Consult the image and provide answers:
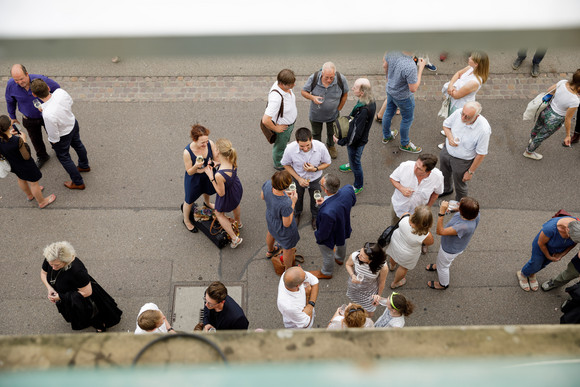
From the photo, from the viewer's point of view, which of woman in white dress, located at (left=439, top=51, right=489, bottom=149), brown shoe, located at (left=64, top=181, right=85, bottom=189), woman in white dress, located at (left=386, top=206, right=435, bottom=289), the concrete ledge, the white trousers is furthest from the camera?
brown shoe, located at (left=64, top=181, right=85, bottom=189)

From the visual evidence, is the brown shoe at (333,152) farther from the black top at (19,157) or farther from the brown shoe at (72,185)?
the black top at (19,157)

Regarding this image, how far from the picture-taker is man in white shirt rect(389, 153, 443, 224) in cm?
563

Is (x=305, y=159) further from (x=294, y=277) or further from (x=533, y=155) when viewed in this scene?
(x=533, y=155)

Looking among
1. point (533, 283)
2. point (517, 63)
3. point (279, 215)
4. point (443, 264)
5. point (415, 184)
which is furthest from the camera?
point (517, 63)

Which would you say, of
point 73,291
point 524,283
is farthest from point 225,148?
point 524,283

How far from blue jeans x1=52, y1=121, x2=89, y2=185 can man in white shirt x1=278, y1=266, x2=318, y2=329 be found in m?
3.75

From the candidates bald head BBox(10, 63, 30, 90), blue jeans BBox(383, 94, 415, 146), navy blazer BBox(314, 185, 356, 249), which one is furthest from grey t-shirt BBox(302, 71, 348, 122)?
bald head BBox(10, 63, 30, 90)

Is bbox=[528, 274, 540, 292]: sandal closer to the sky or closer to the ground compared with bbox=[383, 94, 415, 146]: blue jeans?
closer to the ground

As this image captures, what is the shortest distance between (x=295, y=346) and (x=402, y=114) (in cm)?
650

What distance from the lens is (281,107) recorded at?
6500mm

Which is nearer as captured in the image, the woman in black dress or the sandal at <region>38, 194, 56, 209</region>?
the woman in black dress

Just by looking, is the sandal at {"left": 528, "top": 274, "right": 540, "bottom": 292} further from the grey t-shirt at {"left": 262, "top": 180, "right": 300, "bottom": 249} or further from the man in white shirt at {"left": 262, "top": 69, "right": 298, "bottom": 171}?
the man in white shirt at {"left": 262, "top": 69, "right": 298, "bottom": 171}

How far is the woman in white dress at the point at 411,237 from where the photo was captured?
16.6 feet

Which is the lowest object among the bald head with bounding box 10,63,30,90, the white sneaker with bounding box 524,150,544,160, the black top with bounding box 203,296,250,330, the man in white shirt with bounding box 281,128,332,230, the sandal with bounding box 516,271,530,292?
the sandal with bounding box 516,271,530,292
